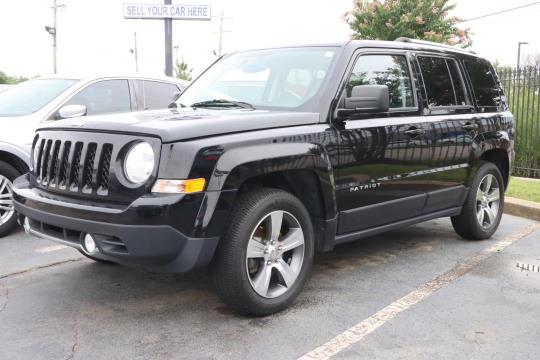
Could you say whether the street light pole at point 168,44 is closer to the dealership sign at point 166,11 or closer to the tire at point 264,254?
the dealership sign at point 166,11

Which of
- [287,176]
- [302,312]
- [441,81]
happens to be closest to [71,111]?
[287,176]

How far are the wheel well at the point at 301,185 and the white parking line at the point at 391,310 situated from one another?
2.57 feet

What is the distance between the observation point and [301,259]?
12.7ft

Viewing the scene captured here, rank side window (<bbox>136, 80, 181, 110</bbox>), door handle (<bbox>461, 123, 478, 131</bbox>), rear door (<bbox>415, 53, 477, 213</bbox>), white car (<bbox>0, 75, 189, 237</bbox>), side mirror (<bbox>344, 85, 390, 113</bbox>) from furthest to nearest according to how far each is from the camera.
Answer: side window (<bbox>136, 80, 181, 110</bbox>), white car (<bbox>0, 75, 189, 237</bbox>), door handle (<bbox>461, 123, 478, 131</bbox>), rear door (<bbox>415, 53, 477, 213</bbox>), side mirror (<bbox>344, 85, 390, 113</bbox>)

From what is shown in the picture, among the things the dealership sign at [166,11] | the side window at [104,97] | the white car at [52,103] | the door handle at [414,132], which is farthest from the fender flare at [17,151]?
the dealership sign at [166,11]

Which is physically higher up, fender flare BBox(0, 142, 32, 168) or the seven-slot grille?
the seven-slot grille

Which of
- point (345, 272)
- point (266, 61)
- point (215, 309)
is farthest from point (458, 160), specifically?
point (215, 309)

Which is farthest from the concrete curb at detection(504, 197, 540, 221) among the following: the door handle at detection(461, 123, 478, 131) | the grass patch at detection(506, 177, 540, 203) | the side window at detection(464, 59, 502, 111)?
the door handle at detection(461, 123, 478, 131)

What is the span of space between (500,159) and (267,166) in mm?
3486

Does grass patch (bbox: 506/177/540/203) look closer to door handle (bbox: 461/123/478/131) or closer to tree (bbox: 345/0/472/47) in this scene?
door handle (bbox: 461/123/478/131)

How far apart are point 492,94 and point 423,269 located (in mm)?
2178

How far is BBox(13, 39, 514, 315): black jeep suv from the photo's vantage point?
3262 mm

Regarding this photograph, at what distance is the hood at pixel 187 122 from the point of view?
10.9 feet

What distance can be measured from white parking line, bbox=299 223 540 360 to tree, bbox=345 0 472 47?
9.49 metres
